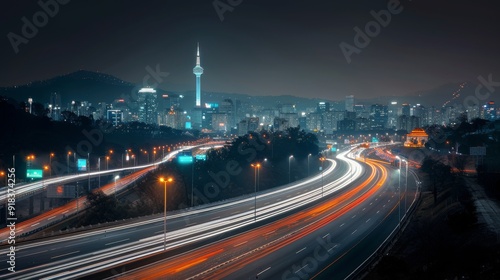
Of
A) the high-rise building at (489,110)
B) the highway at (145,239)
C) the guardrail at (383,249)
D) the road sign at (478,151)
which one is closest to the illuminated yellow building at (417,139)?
the road sign at (478,151)

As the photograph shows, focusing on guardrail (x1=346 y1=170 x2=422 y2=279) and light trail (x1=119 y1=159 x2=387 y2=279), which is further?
guardrail (x1=346 y1=170 x2=422 y2=279)

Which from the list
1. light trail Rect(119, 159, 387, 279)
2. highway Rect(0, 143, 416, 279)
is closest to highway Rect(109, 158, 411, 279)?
light trail Rect(119, 159, 387, 279)

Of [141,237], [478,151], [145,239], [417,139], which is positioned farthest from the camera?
[417,139]

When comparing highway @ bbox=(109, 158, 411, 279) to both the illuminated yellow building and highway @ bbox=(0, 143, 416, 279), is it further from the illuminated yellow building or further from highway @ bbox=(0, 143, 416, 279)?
the illuminated yellow building

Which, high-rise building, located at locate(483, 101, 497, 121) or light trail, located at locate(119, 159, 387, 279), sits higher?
high-rise building, located at locate(483, 101, 497, 121)

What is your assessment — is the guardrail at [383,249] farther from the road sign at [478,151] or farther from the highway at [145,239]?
the road sign at [478,151]

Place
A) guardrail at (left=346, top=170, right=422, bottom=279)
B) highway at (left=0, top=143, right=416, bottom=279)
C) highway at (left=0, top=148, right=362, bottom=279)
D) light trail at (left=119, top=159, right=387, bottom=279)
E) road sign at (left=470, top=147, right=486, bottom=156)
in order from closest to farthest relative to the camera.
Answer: light trail at (left=119, top=159, right=387, bottom=279)
highway at (left=0, top=143, right=416, bottom=279)
guardrail at (left=346, top=170, right=422, bottom=279)
highway at (left=0, top=148, right=362, bottom=279)
road sign at (left=470, top=147, right=486, bottom=156)

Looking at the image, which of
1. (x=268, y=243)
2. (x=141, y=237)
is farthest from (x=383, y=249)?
(x=141, y=237)

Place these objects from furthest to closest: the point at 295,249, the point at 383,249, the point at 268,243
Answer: the point at 268,243 < the point at 295,249 < the point at 383,249

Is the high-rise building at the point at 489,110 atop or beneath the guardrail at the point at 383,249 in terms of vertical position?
atop

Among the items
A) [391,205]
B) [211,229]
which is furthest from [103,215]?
[391,205]

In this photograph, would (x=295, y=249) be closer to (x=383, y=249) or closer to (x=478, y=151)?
(x=383, y=249)
